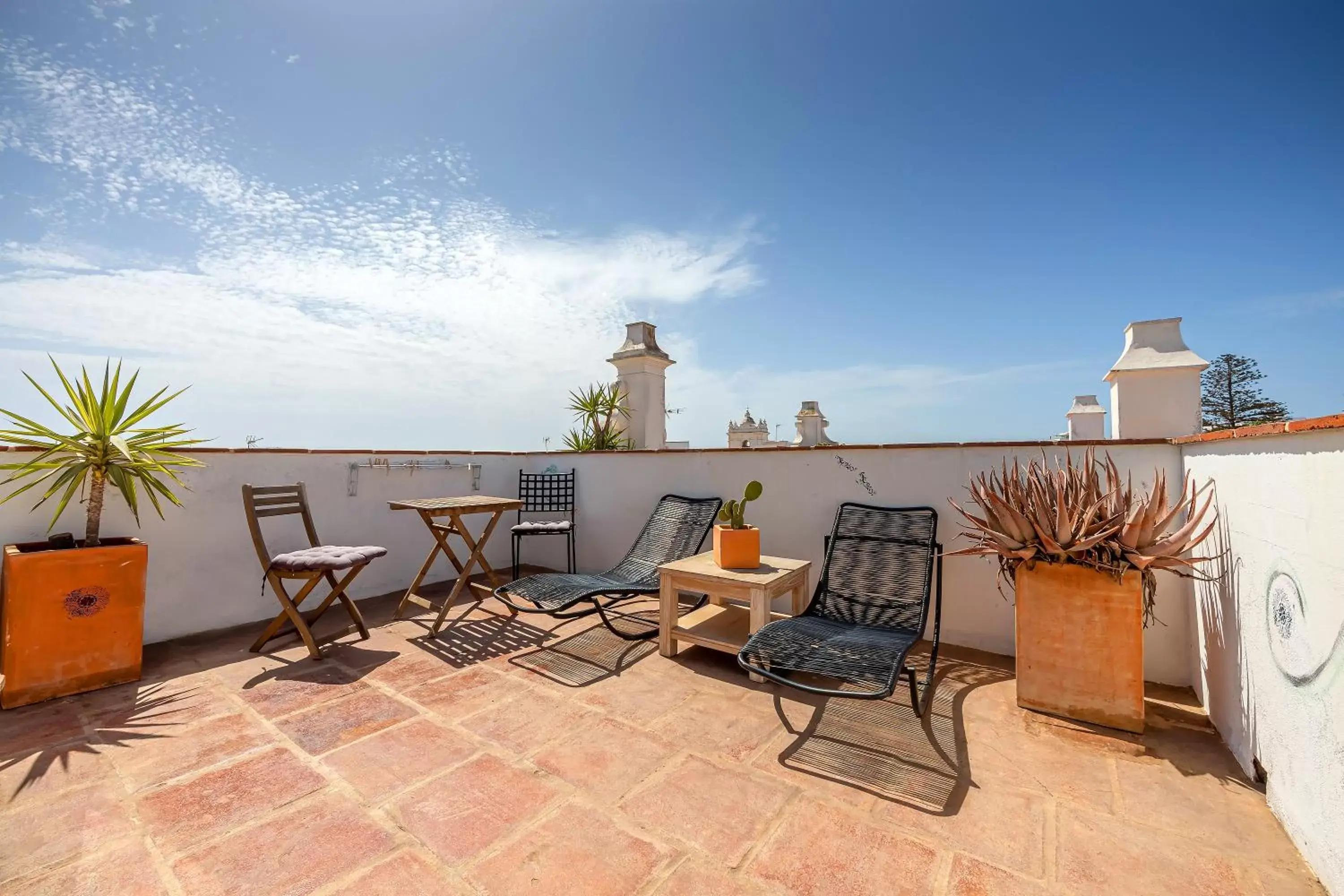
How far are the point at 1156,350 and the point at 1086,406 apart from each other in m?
5.64

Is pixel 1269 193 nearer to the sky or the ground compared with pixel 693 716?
nearer to the sky

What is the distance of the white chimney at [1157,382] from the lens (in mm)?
4188

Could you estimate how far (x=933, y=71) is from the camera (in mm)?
4988

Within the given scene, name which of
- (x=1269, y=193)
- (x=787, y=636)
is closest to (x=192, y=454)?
(x=787, y=636)

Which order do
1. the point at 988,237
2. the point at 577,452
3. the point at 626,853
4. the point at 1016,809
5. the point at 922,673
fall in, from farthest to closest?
1. the point at 988,237
2. the point at 577,452
3. the point at 922,673
4. the point at 1016,809
5. the point at 626,853

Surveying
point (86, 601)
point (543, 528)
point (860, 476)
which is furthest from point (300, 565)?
point (860, 476)

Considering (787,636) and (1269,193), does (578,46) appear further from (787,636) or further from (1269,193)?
(1269,193)

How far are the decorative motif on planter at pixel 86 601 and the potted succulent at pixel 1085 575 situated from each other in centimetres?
446

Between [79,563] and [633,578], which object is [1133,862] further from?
[79,563]

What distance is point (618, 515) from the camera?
507cm

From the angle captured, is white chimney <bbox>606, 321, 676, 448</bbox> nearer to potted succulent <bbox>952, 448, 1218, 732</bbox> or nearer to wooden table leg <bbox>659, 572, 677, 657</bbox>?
wooden table leg <bbox>659, 572, 677, 657</bbox>

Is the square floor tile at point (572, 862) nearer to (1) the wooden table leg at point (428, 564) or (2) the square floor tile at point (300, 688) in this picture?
(2) the square floor tile at point (300, 688)

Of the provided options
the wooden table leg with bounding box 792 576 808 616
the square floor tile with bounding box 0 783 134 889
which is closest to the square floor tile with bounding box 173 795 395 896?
the square floor tile with bounding box 0 783 134 889

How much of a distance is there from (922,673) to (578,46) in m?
6.14
